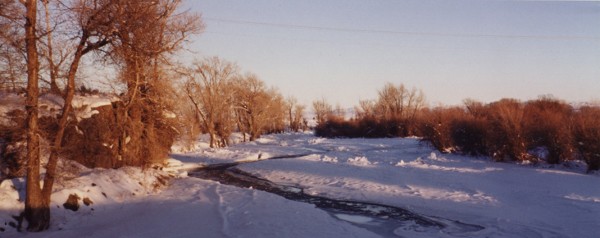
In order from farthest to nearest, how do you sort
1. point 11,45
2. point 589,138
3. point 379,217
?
point 589,138
point 379,217
point 11,45

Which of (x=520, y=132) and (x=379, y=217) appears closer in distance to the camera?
(x=379, y=217)

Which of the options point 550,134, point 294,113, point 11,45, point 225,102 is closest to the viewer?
point 11,45

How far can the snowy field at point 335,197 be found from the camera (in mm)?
9914

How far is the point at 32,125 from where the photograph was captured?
9078mm

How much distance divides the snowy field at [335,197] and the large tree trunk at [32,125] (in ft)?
1.72

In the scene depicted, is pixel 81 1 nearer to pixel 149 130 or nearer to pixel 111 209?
pixel 111 209

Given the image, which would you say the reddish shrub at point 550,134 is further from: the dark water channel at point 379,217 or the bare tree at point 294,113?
the bare tree at point 294,113

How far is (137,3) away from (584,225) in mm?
12084

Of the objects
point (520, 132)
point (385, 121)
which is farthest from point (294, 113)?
point (520, 132)

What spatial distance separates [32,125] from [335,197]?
32.7 feet

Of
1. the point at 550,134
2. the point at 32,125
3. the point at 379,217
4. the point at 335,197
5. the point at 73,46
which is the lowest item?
the point at 379,217

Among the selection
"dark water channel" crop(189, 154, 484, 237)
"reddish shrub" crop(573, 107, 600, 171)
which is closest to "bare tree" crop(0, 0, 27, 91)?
"dark water channel" crop(189, 154, 484, 237)

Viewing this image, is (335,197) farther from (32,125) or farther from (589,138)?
(589,138)

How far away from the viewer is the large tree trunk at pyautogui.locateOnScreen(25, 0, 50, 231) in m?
8.95
